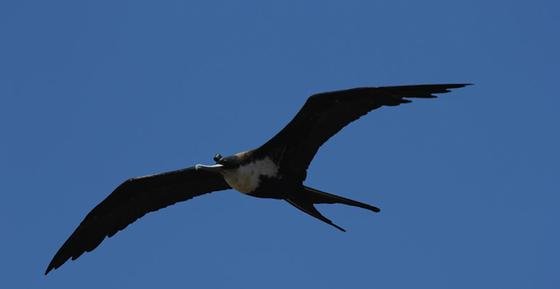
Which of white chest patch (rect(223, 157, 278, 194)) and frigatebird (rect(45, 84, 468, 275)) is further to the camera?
white chest patch (rect(223, 157, 278, 194))

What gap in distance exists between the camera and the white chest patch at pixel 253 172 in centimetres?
945

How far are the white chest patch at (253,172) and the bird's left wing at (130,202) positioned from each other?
0.91 metres

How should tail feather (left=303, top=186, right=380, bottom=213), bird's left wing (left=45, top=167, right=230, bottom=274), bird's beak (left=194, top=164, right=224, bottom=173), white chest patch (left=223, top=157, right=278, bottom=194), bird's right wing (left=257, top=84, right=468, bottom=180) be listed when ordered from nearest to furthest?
bird's right wing (left=257, top=84, right=468, bottom=180), tail feather (left=303, top=186, right=380, bottom=213), white chest patch (left=223, top=157, right=278, bottom=194), bird's beak (left=194, top=164, right=224, bottom=173), bird's left wing (left=45, top=167, right=230, bottom=274)

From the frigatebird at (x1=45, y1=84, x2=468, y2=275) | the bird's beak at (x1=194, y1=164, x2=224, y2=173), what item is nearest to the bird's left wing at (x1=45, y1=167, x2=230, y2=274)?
the frigatebird at (x1=45, y1=84, x2=468, y2=275)

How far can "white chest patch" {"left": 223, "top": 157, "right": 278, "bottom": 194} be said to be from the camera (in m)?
9.45

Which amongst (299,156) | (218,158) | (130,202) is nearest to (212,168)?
(218,158)

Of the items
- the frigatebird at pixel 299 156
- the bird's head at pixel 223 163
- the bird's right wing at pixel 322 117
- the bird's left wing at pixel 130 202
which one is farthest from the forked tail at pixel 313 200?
the bird's left wing at pixel 130 202

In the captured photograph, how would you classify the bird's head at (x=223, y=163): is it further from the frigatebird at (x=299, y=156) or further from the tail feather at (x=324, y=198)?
the tail feather at (x=324, y=198)

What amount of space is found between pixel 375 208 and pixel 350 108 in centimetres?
88

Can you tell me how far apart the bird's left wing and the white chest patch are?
91cm

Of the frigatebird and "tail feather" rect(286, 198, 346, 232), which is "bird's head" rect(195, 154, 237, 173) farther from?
"tail feather" rect(286, 198, 346, 232)

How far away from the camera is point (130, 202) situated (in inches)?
416

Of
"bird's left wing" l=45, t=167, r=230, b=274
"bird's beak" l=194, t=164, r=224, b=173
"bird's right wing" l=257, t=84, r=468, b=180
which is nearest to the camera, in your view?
"bird's right wing" l=257, t=84, r=468, b=180

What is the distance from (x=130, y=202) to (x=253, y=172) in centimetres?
169
